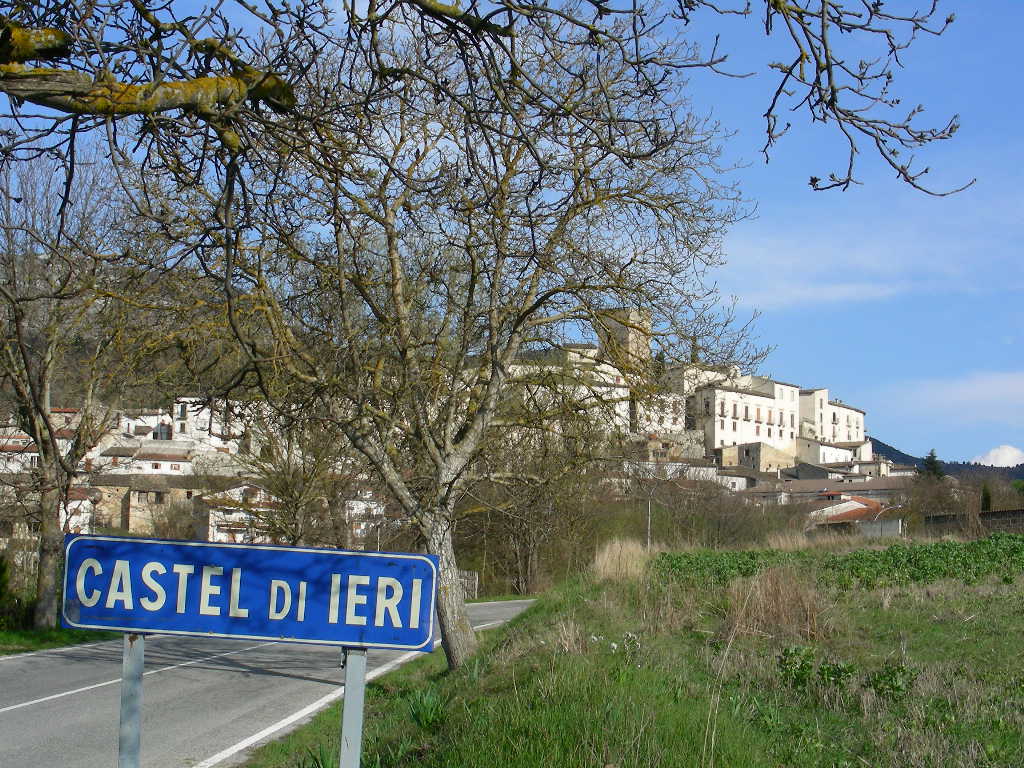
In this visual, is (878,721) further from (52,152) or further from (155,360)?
(155,360)

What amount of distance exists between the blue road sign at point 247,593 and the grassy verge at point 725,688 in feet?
5.96

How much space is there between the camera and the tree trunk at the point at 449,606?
13023 mm

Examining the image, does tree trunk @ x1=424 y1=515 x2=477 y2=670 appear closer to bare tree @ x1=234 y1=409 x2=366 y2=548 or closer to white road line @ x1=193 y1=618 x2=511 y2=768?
white road line @ x1=193 y1=618 x2=511 y2=768

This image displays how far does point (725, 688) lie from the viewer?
27.6ft

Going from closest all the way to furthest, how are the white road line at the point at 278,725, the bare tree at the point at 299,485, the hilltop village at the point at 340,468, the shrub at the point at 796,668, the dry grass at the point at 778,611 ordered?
the shrub at the point at 796,668, the white road line at the point at 278,725, the dry grass at the point at 778,611, the hilltop village at the point at 340,468, the bare tree at the point at 299,485

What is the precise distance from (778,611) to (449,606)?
4.07 metres

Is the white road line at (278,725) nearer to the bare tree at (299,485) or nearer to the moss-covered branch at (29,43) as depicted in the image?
the moss-covered branch at (29,43)

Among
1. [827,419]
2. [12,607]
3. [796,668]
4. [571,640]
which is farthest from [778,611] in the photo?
[827,419]

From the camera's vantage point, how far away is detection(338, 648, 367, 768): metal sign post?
11.4 ft

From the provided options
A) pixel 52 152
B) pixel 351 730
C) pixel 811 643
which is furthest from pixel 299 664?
pixel 351 730

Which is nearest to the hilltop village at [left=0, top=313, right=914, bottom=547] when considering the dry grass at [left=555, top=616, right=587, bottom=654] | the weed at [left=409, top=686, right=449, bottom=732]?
the weed at [left=409, top=686, right=449, bottom=732]

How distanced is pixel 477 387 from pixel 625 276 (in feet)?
9.67

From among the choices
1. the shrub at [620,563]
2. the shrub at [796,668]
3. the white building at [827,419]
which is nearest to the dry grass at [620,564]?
the shrub at [620,563]

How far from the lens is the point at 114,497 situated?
209 ft
